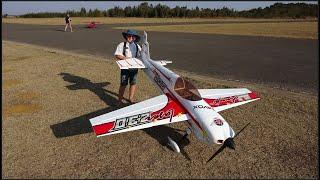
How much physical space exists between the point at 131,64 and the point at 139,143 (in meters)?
2.96

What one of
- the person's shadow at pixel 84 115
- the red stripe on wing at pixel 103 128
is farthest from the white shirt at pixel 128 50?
the red stripe on wing at pixel 103 128

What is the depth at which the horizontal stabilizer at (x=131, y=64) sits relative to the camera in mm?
9367

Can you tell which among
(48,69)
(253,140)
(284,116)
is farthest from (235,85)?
(48,69)

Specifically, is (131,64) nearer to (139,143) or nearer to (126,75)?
(126,75)

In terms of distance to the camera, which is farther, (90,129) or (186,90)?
(90,129)

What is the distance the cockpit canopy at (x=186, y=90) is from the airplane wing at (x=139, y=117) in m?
0.32

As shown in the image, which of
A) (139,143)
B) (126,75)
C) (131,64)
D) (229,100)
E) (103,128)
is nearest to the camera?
(103,128)

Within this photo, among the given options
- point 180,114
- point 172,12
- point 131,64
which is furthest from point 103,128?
point 172,12

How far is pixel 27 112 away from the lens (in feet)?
33.0

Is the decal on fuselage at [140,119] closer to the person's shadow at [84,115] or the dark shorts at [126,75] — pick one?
the person's shadow at [84,115]

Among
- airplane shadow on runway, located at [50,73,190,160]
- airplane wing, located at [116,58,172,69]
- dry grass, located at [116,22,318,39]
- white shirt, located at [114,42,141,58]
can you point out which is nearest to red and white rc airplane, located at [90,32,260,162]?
airplane shadow on runway, located at [50,73,190,160]

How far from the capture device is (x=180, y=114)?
7.39 metres

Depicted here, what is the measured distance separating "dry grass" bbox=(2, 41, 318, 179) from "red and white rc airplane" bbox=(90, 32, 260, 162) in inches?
25.2

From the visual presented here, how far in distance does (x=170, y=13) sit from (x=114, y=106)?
11998cm
